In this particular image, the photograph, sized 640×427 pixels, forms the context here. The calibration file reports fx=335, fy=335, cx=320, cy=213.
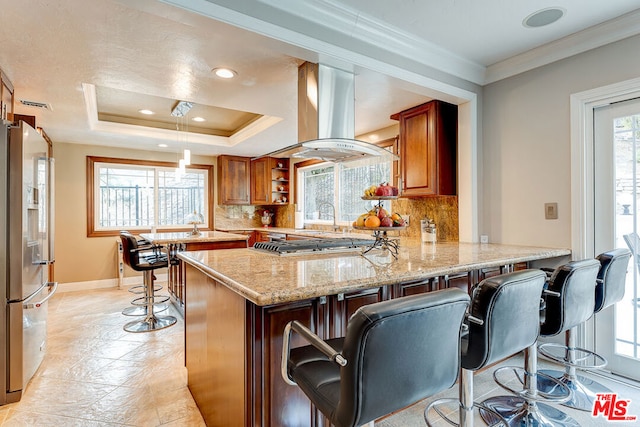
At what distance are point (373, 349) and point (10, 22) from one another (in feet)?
8.66

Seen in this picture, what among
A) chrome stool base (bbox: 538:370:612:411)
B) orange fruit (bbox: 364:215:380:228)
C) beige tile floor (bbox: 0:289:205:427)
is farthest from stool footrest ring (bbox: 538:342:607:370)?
beige tile floor (bbox: 0:289:205:427)

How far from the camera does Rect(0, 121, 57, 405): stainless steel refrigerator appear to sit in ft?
6.87

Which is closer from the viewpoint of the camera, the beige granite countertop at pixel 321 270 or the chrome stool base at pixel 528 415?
the beige granite countertop at pixel 321 270

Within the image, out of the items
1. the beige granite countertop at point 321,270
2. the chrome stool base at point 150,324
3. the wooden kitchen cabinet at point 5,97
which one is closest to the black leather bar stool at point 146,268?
the chrome stool base at point 150,324

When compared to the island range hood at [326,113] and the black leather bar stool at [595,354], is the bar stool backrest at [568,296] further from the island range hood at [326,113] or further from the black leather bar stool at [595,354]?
the island range hood at [326,113]

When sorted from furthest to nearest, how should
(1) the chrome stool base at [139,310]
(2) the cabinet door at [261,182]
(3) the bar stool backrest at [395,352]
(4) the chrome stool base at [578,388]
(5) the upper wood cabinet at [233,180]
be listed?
(2) the cabinet door at [261,182] < (5) the upper wood cabinet at [233,180] < (1) the chrome stool base at [139,310] < (4) the chrome stool base at [578,388] < (3) the bar stool backrest at [395,352]

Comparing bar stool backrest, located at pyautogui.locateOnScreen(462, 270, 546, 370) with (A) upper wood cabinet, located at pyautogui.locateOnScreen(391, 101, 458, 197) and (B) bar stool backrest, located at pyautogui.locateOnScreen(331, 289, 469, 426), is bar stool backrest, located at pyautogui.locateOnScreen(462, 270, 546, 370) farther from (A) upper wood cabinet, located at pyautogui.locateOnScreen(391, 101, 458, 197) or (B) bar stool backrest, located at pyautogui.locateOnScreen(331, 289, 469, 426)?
(A) upper wood cabinet, located at pyautogui.locateOnScreen(391, 101, 458, 197)

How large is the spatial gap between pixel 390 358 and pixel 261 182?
576cm

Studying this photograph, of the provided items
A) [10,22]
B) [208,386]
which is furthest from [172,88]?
[208,386]

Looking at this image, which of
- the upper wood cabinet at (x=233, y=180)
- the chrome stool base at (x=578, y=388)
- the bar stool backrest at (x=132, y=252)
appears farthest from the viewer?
the upper wood cabinet at (x=233, y=180)

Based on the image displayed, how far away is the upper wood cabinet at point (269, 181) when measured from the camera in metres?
6.45

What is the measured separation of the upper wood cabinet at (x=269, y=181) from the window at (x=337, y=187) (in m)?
0.44

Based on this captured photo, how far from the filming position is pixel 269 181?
6.52 meters

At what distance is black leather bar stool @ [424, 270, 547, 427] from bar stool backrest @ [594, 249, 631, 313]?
33.6 inches
